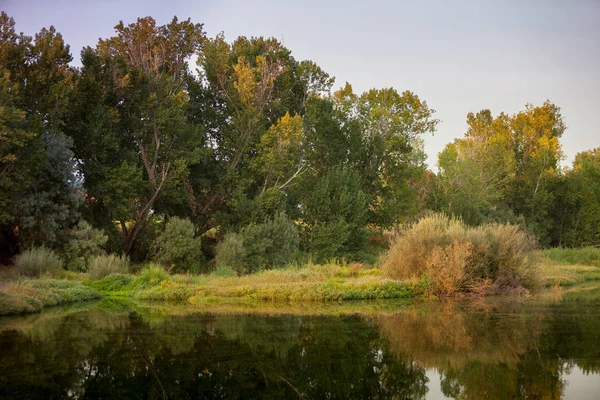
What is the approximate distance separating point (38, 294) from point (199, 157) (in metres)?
16.5

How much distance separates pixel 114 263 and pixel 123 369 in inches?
690

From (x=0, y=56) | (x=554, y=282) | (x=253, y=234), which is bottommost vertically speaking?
(x=554, y=282)

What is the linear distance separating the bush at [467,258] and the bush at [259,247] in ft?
34.0

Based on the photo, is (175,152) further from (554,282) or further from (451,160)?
(451,160)

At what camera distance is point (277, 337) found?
1241 centimetres

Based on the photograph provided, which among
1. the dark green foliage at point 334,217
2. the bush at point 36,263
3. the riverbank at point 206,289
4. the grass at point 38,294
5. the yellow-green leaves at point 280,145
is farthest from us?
the dark green foliage at point 334,217

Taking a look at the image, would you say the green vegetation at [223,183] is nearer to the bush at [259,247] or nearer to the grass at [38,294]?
the bush at [259,247]

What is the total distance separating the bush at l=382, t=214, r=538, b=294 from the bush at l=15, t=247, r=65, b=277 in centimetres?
1437

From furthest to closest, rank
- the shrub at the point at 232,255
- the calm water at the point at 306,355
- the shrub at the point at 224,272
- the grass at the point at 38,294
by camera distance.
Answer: the shrub at the point at 232,255, the shrub at the point at 224,272, the grass at the point at 38,294, the calm water at the point at 306,355

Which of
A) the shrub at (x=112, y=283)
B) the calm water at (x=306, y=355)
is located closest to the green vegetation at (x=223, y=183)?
the shrub at (x=112, y=283)

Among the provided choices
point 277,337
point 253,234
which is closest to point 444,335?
point 277,337

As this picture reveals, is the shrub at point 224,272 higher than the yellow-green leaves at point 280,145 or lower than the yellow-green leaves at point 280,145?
lower

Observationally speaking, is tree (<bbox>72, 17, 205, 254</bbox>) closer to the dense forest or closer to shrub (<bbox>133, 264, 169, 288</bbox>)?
the dense forest

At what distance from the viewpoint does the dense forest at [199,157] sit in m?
27.3
